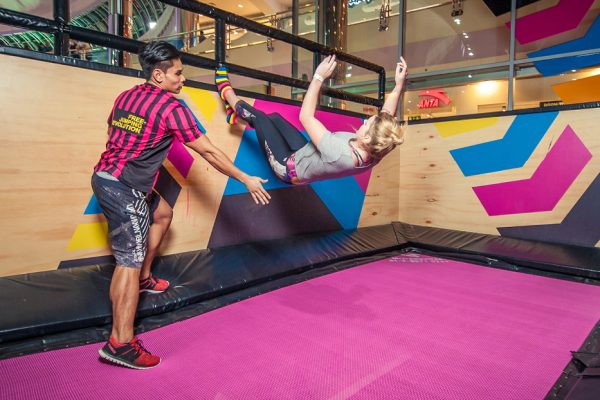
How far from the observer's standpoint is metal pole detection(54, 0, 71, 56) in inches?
73.5

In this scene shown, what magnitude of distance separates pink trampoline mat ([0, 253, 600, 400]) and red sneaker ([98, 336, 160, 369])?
0.03 metres

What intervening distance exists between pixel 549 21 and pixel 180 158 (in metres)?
4.92

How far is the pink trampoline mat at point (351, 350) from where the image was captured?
1210mm

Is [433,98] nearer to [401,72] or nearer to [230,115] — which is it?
[401,72]

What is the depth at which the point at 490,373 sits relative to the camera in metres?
1.34

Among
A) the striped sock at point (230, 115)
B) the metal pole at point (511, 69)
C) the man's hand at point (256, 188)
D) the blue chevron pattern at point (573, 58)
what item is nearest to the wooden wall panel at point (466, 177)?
the metal pole at point (511, 69)

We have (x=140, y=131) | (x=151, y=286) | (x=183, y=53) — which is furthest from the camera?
(x=183, y=53)

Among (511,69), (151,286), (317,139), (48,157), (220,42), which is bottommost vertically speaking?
(151,286)

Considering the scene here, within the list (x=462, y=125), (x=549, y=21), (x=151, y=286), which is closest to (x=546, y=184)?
(x=462, y=125)

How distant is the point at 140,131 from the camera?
4.81 ft

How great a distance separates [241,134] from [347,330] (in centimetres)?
162

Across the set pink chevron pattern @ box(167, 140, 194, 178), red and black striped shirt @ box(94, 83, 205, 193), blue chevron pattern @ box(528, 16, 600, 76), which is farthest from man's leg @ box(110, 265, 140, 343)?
blue chevron pattern @ box(528, 16, 600, 76)

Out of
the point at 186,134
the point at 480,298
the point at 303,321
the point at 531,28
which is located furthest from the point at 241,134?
the point at 531,28

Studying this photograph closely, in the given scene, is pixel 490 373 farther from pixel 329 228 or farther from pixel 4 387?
pixel 329 228
